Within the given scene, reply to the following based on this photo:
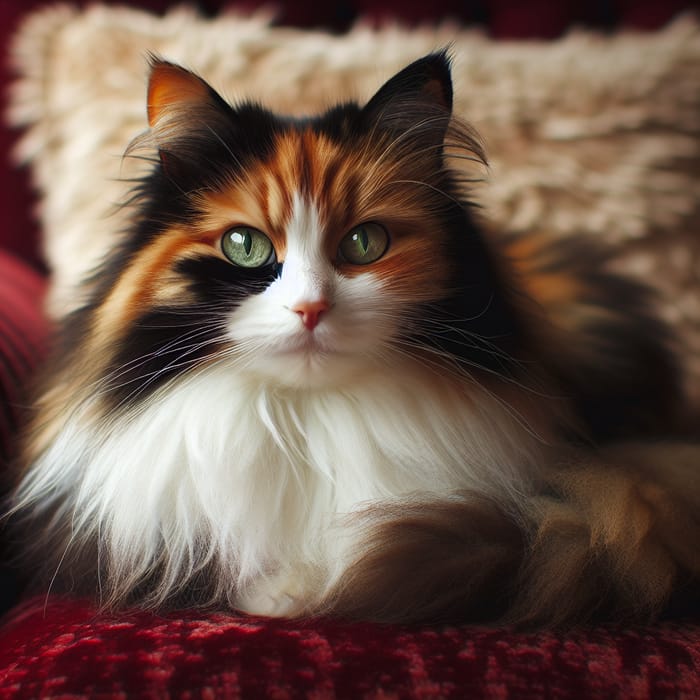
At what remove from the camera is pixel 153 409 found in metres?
0.86

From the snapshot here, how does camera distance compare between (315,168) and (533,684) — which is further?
(315,168)

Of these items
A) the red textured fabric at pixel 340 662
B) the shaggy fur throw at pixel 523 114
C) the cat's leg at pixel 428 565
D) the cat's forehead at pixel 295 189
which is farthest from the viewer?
the shaggy fur throw at pixel 523 114

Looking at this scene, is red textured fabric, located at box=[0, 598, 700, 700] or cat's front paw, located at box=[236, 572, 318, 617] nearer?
red textured fabric, located at box=[0, 598, 700, 700]

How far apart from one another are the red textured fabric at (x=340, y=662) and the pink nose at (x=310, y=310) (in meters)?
0.30

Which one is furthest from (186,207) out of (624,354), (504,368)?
(624,354)

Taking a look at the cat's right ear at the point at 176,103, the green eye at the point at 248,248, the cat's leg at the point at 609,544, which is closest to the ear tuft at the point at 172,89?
the cat's right ear at the point at 176,103

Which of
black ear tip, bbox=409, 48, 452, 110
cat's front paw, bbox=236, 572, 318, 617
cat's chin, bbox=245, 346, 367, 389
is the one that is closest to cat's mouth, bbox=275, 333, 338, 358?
cat's chin, bbox=245, 346, 367, 389

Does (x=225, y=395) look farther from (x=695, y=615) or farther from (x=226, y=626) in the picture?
(x=695, y=615)

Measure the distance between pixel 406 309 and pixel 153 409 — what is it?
319 mm

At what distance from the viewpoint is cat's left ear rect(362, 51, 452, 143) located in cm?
87

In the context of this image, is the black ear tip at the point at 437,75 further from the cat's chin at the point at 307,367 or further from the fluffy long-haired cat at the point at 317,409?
the cat's chin at the point at 307,367

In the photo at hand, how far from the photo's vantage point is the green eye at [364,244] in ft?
2.82

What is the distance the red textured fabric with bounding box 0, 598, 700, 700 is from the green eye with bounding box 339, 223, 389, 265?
0.41 metres

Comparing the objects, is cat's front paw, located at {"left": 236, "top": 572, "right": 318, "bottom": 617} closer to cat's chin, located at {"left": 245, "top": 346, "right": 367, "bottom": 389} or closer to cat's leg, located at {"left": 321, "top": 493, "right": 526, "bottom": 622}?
cat's leg, located at {"left": 321, "top": 493, "right": 526, "bottom": 622}
